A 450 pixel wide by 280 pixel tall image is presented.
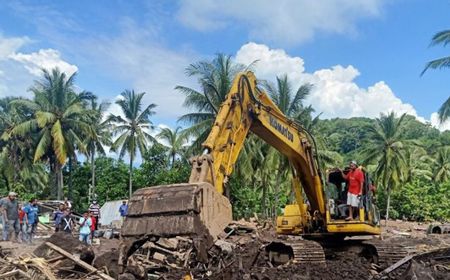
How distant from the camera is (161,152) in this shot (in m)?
48.2

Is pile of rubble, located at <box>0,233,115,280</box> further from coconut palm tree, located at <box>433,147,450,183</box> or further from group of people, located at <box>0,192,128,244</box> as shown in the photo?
coconut palm tree, located at <box>433,147,450,183</box>

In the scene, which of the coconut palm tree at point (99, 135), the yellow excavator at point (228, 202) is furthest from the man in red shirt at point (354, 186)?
the coconut palm tree at point (99, 135)

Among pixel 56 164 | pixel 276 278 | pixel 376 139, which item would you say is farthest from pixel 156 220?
pixel 376 139

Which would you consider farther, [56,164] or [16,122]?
[16,122]

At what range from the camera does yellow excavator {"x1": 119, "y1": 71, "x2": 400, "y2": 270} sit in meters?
7.10

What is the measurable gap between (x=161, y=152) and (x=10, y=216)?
32.5 meters

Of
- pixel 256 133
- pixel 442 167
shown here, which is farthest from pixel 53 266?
pixel 442 167

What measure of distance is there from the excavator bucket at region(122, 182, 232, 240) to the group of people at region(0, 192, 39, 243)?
31.1 ft

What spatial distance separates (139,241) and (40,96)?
33.9 metres

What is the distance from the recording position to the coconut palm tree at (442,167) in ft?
206

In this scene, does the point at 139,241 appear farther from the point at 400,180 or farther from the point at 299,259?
the point at 400,180

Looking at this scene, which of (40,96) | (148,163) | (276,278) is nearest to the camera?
(276,278)

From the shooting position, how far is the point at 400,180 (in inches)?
1896

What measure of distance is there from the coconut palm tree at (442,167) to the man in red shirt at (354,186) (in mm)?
54442
